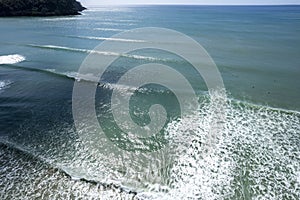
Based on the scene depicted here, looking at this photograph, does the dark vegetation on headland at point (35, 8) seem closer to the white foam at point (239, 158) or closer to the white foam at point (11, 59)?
the white foam at point (11, 59)

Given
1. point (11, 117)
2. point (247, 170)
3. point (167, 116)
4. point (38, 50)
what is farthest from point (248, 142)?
point (38, 50)

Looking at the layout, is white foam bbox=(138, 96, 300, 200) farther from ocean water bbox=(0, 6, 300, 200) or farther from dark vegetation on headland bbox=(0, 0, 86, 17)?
dark vegetation on headland bbox=(0, 0, 86, 17)

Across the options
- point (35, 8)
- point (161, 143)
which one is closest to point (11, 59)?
point (161, 143)

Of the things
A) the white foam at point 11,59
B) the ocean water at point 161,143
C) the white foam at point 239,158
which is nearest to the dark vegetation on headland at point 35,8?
the white foam at point 11,59

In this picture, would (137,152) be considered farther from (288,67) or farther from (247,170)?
(288,67)

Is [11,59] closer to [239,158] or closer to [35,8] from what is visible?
[239,158]

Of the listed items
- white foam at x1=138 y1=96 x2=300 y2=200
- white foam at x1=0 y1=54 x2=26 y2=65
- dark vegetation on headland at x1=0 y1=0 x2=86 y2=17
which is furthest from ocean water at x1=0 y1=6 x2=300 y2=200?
dark vegetation on headland at x1=0 y1=0 x2=86 y2=17
